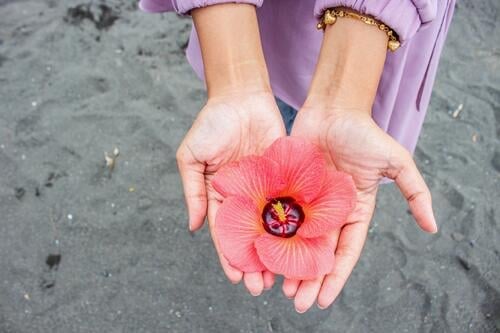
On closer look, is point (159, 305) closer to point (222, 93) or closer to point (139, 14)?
point (222, 93)

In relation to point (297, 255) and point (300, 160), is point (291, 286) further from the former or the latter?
point (300, 160)

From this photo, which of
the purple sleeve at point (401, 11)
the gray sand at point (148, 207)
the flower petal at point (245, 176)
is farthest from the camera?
the gray sand at point (148, 207)

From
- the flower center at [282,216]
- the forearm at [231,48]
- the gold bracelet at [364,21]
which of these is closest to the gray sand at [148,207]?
the flower center at [282,216]

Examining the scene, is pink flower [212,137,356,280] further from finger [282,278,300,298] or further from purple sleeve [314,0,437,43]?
purple sleeve [314,0,437,43]

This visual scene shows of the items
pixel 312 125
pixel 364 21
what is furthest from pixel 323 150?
pixel 364 21

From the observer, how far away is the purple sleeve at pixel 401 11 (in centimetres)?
102

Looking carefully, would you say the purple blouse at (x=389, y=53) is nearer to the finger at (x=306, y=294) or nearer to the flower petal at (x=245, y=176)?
Answer: the flower petal at (x=245, y=176)

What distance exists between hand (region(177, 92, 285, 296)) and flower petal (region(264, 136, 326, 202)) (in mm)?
69

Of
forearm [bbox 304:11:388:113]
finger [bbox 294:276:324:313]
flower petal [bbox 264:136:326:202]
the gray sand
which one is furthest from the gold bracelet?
the gray sand

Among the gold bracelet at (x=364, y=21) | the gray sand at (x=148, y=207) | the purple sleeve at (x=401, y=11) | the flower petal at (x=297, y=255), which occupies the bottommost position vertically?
the gray sand at (x=148, y=207)

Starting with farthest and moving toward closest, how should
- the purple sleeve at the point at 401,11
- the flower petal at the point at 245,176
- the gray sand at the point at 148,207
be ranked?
the gray sand at the point at 148,207 → the flower petal at the point at 245,176 → the purple sleeve at the point at 401,11

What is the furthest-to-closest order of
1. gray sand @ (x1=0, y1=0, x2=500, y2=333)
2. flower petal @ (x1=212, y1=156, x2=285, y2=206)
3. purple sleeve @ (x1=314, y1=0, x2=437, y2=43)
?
gray sand @ (x1=0, y1=0, x2=500, y2=333) < flower petal @ (x1=212, y1=156, x2=285, y2=206) < purple sleeve @ (x1=314, y1=0, x2=437, y2=43)

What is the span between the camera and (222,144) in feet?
3.76

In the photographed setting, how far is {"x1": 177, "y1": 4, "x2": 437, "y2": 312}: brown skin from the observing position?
1.08 metres
